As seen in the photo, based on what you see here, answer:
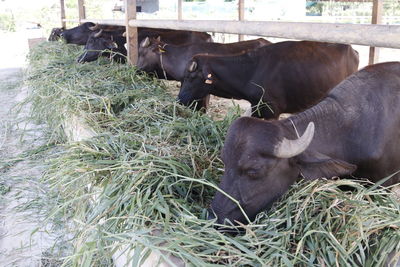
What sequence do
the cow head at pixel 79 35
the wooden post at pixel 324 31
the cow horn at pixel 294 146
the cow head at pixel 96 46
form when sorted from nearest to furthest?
the cow horn at pixel 294 146, the wooden post at pixel 324 31, the cow head at pixel 96 46, the cow head at pixel 79 35

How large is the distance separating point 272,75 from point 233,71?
52 centimetres

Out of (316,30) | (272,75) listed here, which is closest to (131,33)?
(272,75)

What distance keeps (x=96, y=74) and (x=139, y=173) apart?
4064 millimetres

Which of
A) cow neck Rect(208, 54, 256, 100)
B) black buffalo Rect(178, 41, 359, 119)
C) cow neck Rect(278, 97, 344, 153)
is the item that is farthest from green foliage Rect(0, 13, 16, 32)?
cow neck Rect(278, 97, 344, 153)

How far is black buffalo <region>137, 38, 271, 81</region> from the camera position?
700 cm

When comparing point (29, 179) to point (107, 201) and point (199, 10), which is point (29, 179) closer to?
point (107, 201)

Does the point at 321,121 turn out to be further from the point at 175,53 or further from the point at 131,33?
the point at 131,33

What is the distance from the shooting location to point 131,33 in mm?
6969

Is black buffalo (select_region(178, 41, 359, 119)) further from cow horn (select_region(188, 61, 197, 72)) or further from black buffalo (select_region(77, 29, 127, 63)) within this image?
black buffalo (select_region(77, 29, 127, 63))

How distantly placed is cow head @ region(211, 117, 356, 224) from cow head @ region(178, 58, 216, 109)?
319cm

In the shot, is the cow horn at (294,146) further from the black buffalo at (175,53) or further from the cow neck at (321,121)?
the black buffalo at (175,53)

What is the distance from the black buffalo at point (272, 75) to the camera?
5441mm

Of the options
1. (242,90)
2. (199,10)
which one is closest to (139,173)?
(242,90)

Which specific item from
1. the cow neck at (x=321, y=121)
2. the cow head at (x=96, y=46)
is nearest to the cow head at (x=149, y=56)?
the cow head at (x=96, y=46)
